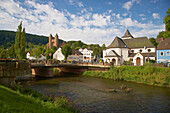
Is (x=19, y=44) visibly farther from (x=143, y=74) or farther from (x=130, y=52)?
(x=130, y=52)

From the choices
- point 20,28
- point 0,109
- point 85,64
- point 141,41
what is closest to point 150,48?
point 141,41

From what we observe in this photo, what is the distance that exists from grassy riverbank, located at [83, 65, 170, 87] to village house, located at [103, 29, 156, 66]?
341 inches

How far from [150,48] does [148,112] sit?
38.9 meters

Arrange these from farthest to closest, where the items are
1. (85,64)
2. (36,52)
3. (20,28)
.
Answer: (36,52) < (85,64) < (20,28)

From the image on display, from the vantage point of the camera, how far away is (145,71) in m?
28.7

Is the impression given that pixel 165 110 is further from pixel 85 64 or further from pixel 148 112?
pixel 85 64

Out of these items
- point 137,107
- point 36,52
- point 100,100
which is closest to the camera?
point 137,107

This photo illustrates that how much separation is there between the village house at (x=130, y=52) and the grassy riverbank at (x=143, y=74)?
866cm

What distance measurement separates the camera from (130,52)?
50406 millimetres

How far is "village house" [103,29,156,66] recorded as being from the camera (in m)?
41.9

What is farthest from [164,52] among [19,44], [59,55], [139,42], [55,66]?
[59,55]

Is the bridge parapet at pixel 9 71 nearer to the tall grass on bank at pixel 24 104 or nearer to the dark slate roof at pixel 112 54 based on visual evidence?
the tall grass on bank at pixel 24 104

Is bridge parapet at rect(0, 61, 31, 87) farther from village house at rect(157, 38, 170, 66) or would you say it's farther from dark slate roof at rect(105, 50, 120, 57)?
village house at rect(157, 38, 170, 66)

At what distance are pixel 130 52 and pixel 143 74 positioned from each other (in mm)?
22845
